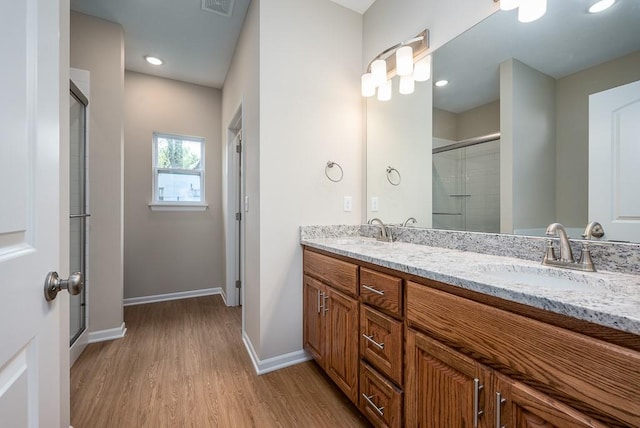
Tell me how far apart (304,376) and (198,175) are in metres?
2.79

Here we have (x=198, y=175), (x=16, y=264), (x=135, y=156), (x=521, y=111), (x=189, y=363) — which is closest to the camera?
(x=16, y=264)

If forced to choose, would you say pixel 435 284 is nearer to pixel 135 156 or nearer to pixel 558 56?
pixel 558 56

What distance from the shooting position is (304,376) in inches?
71.6

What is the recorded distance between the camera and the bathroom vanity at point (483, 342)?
582mm

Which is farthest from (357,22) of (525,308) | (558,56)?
(525,308)

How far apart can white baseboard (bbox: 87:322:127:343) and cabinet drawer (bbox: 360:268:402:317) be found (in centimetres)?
231

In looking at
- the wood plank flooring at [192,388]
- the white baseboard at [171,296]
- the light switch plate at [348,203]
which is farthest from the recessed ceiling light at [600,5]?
the white baseboard at [171,296]

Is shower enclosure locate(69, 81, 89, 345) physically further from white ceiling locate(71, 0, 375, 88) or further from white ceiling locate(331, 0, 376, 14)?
white ceiling locate(331, 0, 376, 14)

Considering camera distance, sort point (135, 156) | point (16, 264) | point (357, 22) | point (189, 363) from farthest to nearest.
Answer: point (135, 156) < point (357, 22) < point (189, 363) < point (16, 264)

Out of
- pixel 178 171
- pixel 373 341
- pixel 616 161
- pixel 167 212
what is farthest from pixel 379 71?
pixel 167 212

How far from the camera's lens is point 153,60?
2.95 m

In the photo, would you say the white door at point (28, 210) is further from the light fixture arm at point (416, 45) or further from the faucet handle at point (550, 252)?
the light fixture arm at point (416, 45)

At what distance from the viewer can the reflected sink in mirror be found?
0.88 m

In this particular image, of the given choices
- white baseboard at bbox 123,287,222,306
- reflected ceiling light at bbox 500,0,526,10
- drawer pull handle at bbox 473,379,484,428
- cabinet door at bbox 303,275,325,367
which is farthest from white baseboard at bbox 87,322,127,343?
reflected ceiling light at bbox 500,0,526,10
